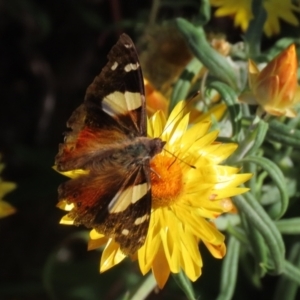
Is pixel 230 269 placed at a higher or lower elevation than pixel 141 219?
lower

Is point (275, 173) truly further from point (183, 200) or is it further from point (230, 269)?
point (230, 269)

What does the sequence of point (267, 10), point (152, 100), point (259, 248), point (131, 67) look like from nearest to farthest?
point (131, 67) < point (259, 248) < point (152, 100) < point (267, 10)

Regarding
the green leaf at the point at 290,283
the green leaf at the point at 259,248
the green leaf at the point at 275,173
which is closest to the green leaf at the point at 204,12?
the green leaf at the point at 275,173

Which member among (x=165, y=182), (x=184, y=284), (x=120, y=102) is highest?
(x=120, y=102)

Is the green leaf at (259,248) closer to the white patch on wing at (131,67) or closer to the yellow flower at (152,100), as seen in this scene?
the yellow flower at (152,100)

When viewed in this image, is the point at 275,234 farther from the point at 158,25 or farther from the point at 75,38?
the point at 75,38

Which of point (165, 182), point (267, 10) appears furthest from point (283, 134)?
point (267, 10)

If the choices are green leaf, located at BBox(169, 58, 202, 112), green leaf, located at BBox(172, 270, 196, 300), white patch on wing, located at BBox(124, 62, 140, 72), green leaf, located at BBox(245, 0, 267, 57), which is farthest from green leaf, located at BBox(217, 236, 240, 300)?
white patch on wing, located at BBox(124, 62, 140, 72)
